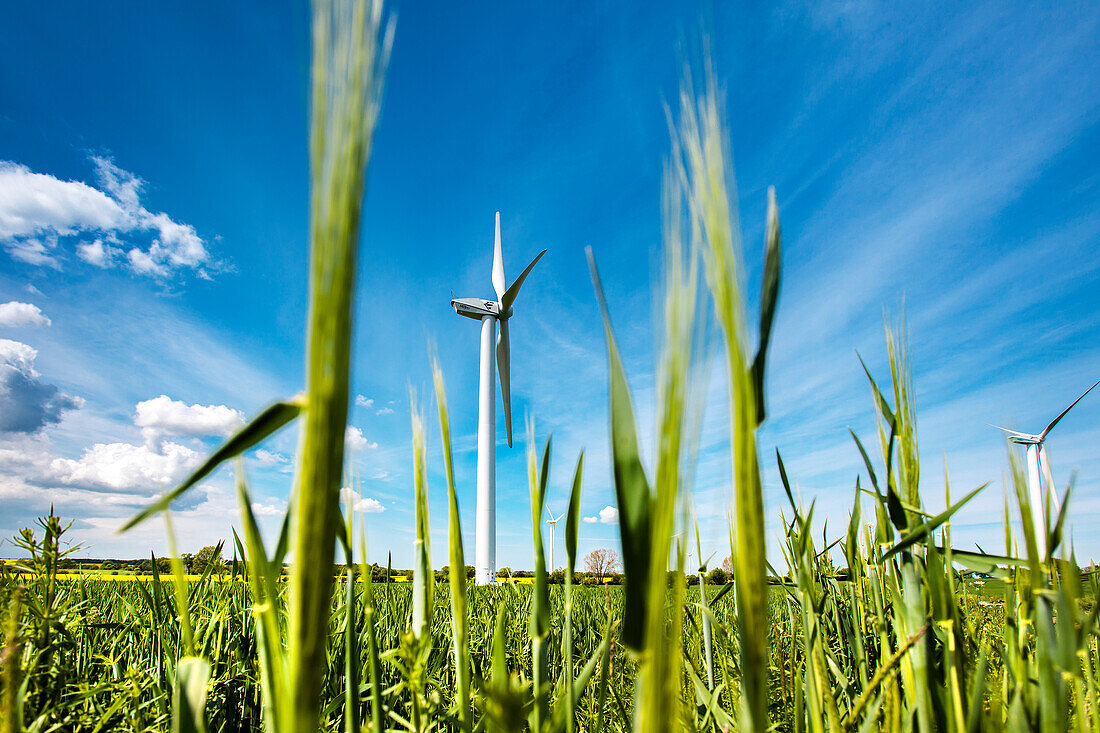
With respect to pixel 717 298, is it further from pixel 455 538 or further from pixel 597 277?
pixel 455 538

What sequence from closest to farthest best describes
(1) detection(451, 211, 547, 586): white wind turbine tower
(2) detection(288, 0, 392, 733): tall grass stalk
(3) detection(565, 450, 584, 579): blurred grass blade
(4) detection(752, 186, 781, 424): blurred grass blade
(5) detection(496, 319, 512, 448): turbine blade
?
(2) detection(288, 0, 392, 733): tall grass stalk
(4) detection(752, 186, 781, 424): blurred grass blade
(3) detection(565, 450, 584, 579): blurred grass blade
(5) detection(496, 319, 512, 448): turbine blade
(1) detection(451, 211, 547, 586): white wind turbine tower

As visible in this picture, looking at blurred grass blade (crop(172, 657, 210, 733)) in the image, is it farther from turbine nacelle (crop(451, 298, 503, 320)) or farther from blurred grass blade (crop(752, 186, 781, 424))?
turbine nacelle (crop(451, 298, 503, 320))

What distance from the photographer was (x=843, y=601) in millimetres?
3723

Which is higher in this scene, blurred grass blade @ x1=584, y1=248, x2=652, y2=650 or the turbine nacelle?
the turbine nacelle

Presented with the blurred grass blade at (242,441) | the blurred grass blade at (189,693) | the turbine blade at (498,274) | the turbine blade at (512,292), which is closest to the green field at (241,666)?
the blurred grass blade at (189,693)

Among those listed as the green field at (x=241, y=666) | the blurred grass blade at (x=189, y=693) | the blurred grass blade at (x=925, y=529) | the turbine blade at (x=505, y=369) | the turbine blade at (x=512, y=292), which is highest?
the turbine blade at (x=512, y=292)

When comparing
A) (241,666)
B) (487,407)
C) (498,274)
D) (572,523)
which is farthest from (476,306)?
(572,523)

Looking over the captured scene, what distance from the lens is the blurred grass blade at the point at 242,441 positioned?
811 mm

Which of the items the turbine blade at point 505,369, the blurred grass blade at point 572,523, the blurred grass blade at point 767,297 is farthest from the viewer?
the turbine blade at point 505,369

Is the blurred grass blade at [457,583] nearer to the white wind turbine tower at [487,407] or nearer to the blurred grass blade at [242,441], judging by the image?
the blurred grass blade at [242,441]

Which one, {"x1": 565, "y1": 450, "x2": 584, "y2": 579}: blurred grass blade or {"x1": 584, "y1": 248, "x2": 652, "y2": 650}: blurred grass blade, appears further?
{"x1": 565, "y1": 450, "x2": 584, "y2": 579}: blurred grass blade

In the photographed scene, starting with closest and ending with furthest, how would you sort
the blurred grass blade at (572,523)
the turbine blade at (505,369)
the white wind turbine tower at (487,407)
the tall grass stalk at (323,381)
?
1. the tall grass stalk at (323,381)
2. the blurred grass blade at (572,523)
3. the turbine blade at (505,369)
4. the white wind turbine tower at (487,407)

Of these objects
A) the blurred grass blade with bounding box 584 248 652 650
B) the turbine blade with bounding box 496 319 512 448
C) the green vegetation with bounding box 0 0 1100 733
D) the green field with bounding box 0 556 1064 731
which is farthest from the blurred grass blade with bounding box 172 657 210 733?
the turbine blade with bounding box 496 319 512 448

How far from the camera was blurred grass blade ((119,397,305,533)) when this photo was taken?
2.66 feet
